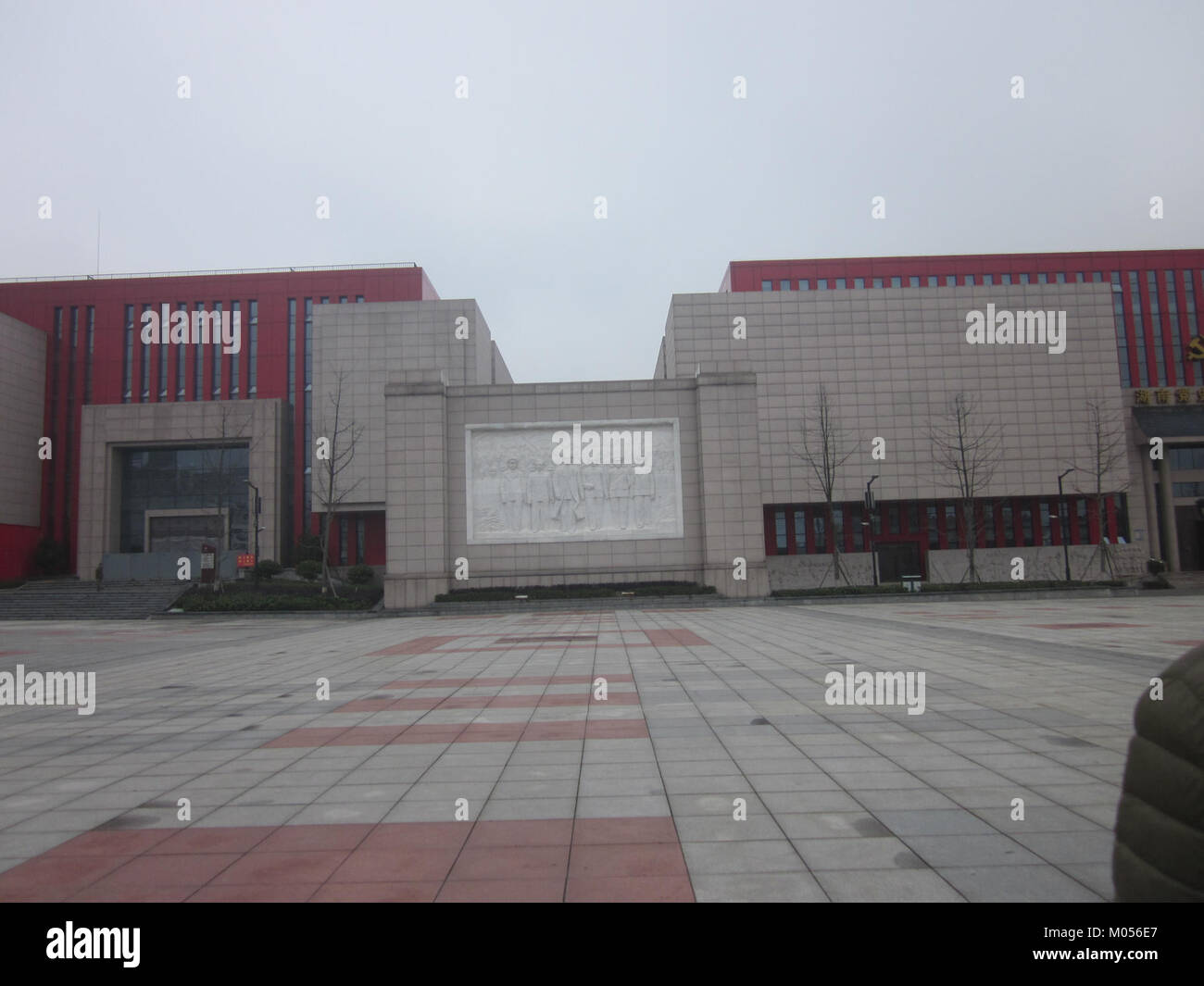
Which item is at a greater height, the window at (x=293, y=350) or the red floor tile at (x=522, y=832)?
the window at (x=293, y=350)

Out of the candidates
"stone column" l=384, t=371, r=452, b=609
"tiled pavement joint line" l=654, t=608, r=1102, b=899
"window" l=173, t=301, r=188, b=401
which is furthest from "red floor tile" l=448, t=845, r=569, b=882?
"window" l=173, t=301, r=188, b=401

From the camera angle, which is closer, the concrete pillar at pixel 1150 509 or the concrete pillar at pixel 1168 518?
the concrete pillar at pixel 1168 518

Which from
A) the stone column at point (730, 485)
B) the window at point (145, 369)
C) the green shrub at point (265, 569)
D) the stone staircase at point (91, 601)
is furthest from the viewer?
the window at point (145, 369)

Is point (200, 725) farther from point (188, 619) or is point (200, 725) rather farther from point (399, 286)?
point (399, 286)

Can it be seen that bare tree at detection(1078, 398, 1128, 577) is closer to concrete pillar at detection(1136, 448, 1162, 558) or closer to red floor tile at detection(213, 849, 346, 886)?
concrete pillar at detection(1136, 448, 1162, 558)

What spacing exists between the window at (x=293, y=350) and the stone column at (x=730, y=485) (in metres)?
31.5

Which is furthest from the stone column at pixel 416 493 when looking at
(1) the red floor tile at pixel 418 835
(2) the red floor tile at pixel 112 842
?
(1) the red floor tile at pixel 418 835

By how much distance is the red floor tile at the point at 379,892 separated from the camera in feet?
12.1

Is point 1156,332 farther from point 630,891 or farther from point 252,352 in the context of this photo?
point 630,891

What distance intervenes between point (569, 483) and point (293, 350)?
29.9 meters

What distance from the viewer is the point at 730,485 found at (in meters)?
32.0

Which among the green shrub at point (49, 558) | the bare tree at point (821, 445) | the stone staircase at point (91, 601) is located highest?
the bare tree at point (821, 445)

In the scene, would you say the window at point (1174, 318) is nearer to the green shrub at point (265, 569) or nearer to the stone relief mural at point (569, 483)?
the stone relief mural at point (569, 483)
